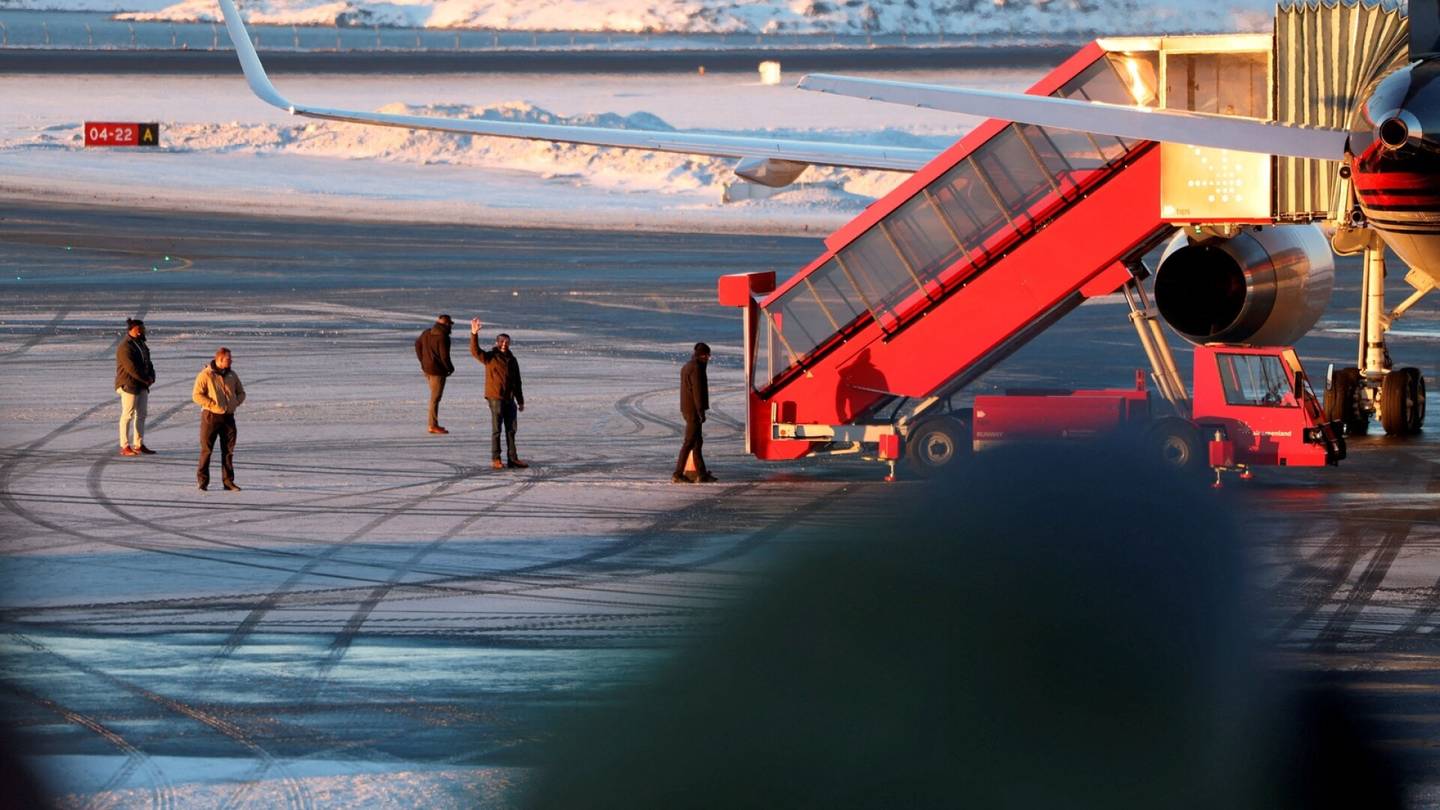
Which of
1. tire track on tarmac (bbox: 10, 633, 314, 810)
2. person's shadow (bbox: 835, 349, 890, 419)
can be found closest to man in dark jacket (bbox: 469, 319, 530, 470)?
person's shadow (bbox: 835, 349, 890, 419)

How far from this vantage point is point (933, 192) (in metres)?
26.0

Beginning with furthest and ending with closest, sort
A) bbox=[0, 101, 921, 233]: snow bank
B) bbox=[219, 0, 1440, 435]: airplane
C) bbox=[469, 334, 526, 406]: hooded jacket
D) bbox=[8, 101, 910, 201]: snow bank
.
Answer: bbox=[8, 101, 910, 201]: snow bank → bbox=[0, 101, 921, 233]: snow bank → bbox=[469, 334, 526, 406]: hooded jacket → bbox=[219, 0, 1440, 435]: airplane

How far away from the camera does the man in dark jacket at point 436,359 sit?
98.0 ft

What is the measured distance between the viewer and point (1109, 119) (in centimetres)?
2159

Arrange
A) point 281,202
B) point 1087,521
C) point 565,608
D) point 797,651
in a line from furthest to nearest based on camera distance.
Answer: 1. point 281,202
2. point 565,608
3. point 1087,521
4. point 797,651

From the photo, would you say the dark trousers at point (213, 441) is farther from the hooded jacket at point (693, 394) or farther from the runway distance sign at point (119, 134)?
the runway distance sign at point (119, 134)

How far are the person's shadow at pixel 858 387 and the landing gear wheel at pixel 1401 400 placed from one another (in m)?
8.86

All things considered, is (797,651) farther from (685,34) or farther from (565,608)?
(685,34)

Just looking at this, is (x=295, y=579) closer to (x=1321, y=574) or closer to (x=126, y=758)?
(x=126, y=758)

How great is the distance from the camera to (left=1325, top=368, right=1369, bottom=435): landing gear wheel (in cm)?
3020

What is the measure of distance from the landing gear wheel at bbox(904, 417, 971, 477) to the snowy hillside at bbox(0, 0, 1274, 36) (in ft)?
301

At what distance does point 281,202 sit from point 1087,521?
66211 mm

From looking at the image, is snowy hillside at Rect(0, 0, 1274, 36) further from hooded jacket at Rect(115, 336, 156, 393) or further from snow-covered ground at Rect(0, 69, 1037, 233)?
hooded jacket at Rect(115, 336, 156, 393)

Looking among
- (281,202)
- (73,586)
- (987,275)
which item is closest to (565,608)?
(73,586)
